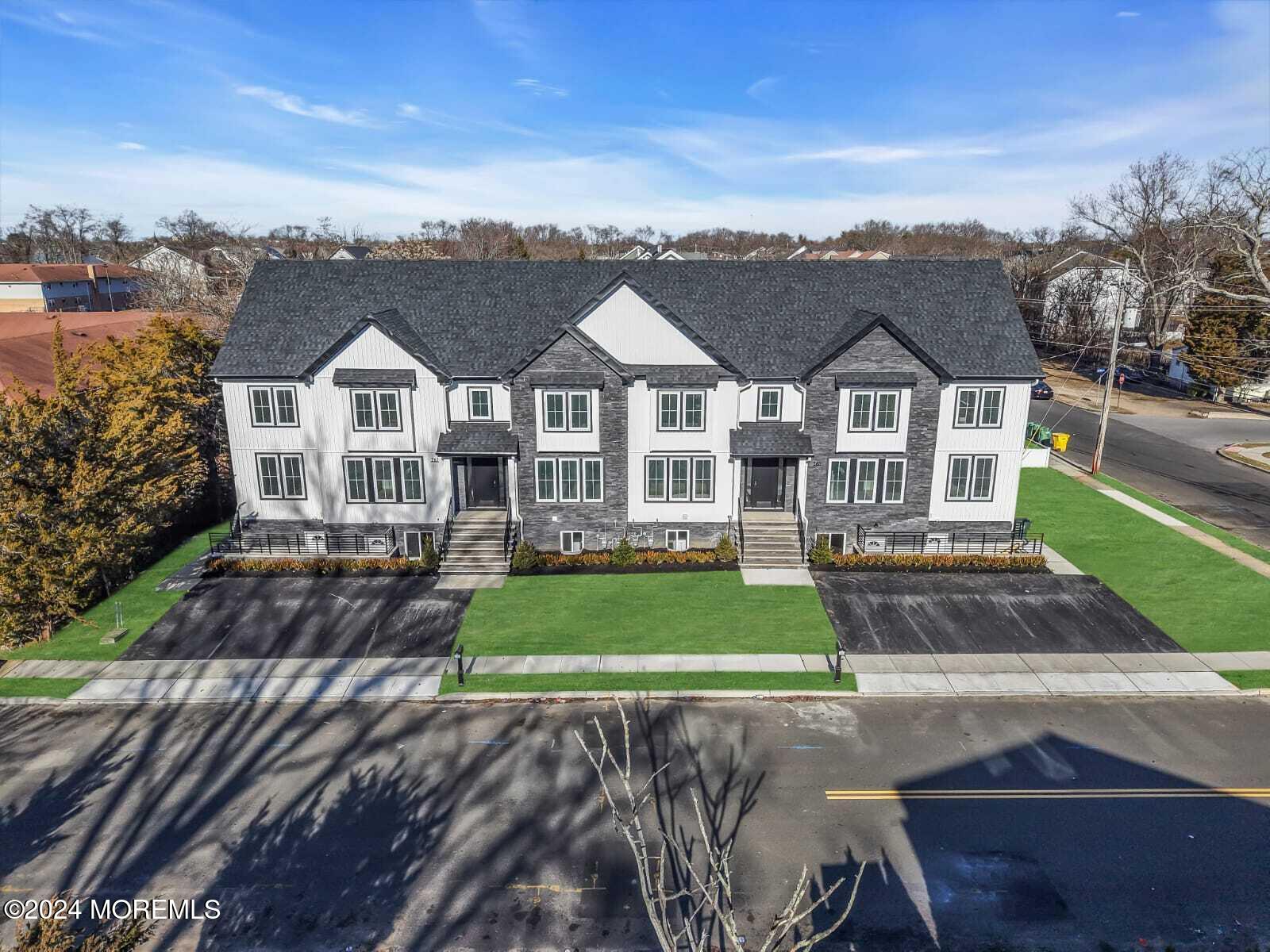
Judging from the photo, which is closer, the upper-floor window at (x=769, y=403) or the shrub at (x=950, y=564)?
the shrub at (x=950, y=564)

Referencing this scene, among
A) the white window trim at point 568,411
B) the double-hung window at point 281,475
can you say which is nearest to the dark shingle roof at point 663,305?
the white window trim at point 568,411

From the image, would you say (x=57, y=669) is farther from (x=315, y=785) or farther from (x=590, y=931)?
(x=590, y=931)

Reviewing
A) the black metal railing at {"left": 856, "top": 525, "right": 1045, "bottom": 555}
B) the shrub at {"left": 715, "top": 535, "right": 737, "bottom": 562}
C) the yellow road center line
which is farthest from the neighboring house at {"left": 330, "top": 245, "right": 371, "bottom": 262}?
the yellow road center line

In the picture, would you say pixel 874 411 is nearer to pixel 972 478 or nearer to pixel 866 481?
pixel 866 481

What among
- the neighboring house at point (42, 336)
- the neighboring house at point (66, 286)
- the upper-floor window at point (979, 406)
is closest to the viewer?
the upper-floor window at point (979, 406)

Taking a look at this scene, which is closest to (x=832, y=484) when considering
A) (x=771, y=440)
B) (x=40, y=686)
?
(x=771, y=440)

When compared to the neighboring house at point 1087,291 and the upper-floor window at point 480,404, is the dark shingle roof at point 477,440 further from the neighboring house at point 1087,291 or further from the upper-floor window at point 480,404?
the neighboring house at point 1087,291
